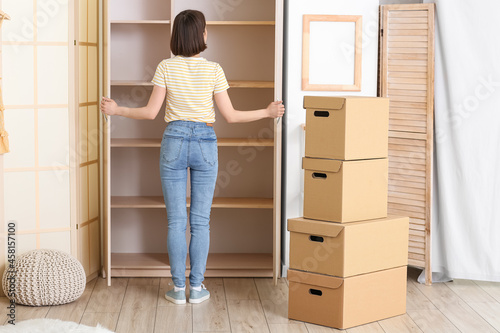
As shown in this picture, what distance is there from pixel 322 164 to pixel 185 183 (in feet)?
2.32

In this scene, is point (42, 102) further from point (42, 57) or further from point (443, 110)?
point (443, 110)

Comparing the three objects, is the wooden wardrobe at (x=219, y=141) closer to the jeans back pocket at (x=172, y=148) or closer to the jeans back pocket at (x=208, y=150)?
the jeans back pocket at (x=208, y=150)

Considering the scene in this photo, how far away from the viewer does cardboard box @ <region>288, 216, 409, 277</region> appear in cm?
292

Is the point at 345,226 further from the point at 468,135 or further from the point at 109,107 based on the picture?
the point at 109,107

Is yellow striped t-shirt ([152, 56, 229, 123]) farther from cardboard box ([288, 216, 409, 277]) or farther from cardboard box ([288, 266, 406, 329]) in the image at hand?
cardboard box ([288, 266, 406, 329])

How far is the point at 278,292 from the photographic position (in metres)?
3.54

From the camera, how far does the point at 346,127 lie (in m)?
2.91

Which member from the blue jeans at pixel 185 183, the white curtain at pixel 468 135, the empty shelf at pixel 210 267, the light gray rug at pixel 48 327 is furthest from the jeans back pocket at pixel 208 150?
the white curtain at pixel 468 135

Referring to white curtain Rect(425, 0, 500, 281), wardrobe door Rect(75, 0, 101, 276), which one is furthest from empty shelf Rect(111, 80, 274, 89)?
white curtain Rect(425, 0, 500, 281)

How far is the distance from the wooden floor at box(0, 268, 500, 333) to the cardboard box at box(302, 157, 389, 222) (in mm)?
495

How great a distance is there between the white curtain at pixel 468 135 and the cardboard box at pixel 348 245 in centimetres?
70

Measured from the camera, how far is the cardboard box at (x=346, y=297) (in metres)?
2.93

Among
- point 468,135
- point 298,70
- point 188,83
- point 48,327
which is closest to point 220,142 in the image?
point 298,70

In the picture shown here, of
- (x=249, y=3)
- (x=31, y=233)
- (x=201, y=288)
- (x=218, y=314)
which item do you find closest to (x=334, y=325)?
(x=218, y=314)
